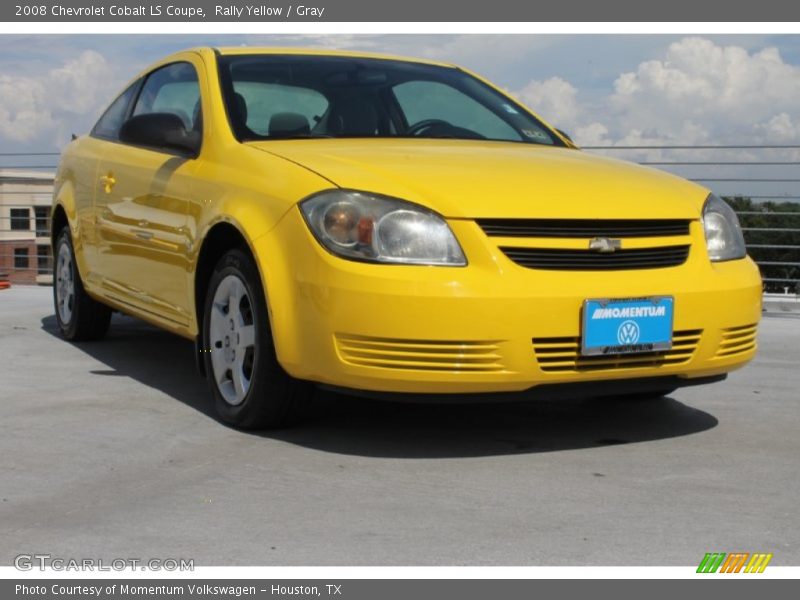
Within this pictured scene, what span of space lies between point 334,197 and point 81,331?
3.48 meters

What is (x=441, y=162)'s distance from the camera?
4.88 metres

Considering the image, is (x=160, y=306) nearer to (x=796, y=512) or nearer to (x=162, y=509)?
(x=162, y=509)

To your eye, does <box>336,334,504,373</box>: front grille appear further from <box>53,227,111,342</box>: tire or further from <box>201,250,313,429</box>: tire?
<box>53,227,111,342</box>: tire

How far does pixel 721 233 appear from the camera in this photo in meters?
4.98

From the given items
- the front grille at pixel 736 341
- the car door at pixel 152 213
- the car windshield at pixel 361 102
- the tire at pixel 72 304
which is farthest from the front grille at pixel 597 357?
the tire at pixel 72 304

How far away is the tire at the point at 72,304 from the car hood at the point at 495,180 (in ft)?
8.38

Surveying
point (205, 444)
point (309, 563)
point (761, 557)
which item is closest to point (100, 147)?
point (205, 444)

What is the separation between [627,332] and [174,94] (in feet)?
9.39

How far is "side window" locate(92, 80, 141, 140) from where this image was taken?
7023 millimetres

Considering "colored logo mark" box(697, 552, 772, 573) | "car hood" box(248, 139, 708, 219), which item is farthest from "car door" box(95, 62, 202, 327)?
"colored logo mark" box(697, 552, 772, 573)

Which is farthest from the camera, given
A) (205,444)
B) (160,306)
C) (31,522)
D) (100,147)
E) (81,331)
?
(81,331)

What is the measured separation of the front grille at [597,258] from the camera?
4.43 m

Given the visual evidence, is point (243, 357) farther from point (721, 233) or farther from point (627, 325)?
point (721, 233)

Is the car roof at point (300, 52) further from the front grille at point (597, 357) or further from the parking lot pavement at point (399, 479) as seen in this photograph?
the front grille at point (597, 357)
